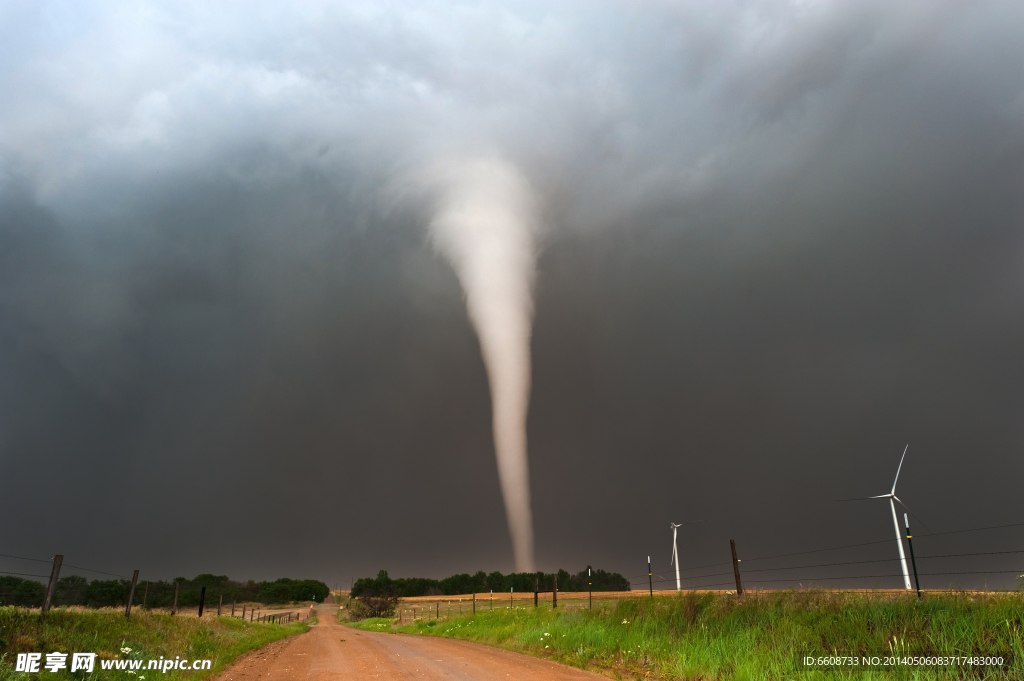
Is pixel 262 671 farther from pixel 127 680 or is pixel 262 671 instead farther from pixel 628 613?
pixel 628 613

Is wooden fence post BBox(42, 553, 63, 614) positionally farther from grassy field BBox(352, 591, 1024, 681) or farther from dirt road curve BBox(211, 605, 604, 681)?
grassy field BBox(352, 591, 1024, 681)

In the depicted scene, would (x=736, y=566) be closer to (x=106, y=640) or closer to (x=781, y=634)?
(x=781, y=634)

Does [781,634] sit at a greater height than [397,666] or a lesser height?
greater

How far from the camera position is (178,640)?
20.7 m

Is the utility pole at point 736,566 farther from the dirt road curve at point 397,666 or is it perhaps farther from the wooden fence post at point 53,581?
the wooden fence post at point 53,581

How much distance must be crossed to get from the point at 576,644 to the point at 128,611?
57.8 feet

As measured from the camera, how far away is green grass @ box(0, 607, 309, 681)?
13414 millimetres

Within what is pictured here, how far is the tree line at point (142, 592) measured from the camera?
135ft

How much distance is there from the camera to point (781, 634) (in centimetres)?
1424

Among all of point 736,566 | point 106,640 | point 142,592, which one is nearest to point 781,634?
point 736,566

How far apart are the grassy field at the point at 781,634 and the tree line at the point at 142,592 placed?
17.6 metres

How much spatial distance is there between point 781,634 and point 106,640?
19.5 meters

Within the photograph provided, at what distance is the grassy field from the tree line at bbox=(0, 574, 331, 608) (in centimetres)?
1759

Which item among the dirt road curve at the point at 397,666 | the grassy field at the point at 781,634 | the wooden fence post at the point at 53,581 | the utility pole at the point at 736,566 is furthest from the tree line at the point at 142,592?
the utility pole at the point at 736,566
